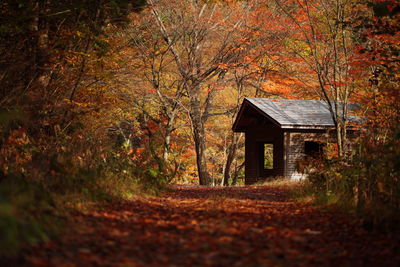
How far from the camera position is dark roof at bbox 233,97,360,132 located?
18.4 meters

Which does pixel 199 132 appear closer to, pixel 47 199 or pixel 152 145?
pixel 152 145

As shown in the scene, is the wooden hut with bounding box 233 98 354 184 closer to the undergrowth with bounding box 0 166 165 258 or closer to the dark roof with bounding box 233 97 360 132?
the dark roof with bounding box 233 97 360 132

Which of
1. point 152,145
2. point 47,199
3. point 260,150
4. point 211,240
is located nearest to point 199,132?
point 260,150

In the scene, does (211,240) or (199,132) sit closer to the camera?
(211,240)

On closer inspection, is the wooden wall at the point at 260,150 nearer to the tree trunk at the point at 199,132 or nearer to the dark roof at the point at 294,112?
the dark roof at the point at 294,112

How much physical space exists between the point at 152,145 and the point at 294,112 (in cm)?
818

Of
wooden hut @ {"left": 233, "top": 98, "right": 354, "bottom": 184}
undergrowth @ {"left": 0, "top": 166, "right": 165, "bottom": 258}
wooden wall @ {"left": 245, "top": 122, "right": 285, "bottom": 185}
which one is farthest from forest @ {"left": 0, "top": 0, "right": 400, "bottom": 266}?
wooden wall @ {"left": 245, "top": 122, "right": 285, "bottom": 185}

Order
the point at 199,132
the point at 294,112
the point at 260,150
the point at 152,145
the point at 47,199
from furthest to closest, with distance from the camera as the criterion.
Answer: the point at 260,150, the point at 199,132, the point at 294,112, the point at 152,145, the point at 47,199

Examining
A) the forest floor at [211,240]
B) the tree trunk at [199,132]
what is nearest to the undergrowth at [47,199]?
the forest floor at [211,240]

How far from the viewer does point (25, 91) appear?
10.5 metres

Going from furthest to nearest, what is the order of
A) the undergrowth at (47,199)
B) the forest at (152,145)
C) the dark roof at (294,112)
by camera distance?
the dark roof at (294,112), the forest at (152,145), the undergrowth at (47,199)

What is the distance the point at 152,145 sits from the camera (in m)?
13.5

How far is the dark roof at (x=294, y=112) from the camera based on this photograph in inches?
726

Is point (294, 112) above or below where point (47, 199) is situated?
above
